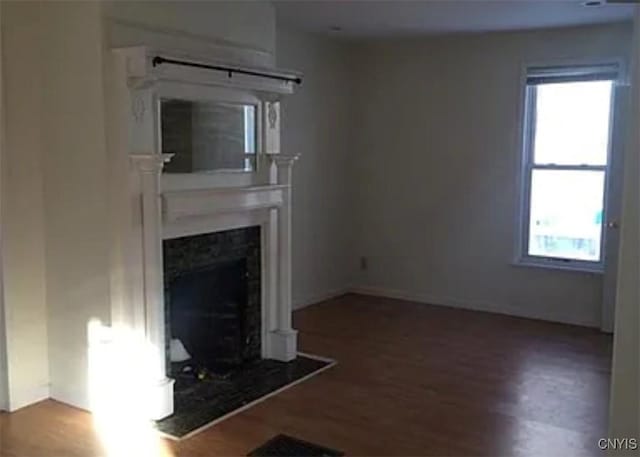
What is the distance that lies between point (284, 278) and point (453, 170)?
2275 millimetres

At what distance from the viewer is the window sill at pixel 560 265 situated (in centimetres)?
559

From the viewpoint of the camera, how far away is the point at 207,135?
4.06 metres

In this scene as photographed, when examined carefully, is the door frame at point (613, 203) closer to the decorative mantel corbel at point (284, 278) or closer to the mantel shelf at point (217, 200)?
the decorative mantel corbel at point (284, 278)

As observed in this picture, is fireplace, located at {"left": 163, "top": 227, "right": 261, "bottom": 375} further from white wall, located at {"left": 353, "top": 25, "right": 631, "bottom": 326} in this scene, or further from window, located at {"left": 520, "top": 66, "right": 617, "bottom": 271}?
window, located at {"left": 520, "top": 66, "right": 617, "bottom": 271}

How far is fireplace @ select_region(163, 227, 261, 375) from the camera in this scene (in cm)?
434

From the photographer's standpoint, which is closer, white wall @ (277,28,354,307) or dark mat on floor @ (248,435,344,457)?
dark mat on floor @ (248,435,344,457)

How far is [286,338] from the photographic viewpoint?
462 centimetres

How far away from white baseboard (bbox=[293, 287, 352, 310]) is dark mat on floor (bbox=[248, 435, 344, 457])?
8.80ft

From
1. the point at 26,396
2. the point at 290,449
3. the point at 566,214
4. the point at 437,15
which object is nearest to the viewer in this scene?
the point at 290,449

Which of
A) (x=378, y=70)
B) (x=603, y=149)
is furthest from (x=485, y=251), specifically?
(x=378, y=70)

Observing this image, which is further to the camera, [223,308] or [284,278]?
[284,278]

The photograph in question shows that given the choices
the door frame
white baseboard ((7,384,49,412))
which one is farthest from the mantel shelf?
the door frame

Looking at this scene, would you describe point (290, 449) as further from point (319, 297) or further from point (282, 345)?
point (319, 297)

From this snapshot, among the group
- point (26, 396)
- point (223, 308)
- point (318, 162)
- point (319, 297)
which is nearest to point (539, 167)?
point (318, 162)
